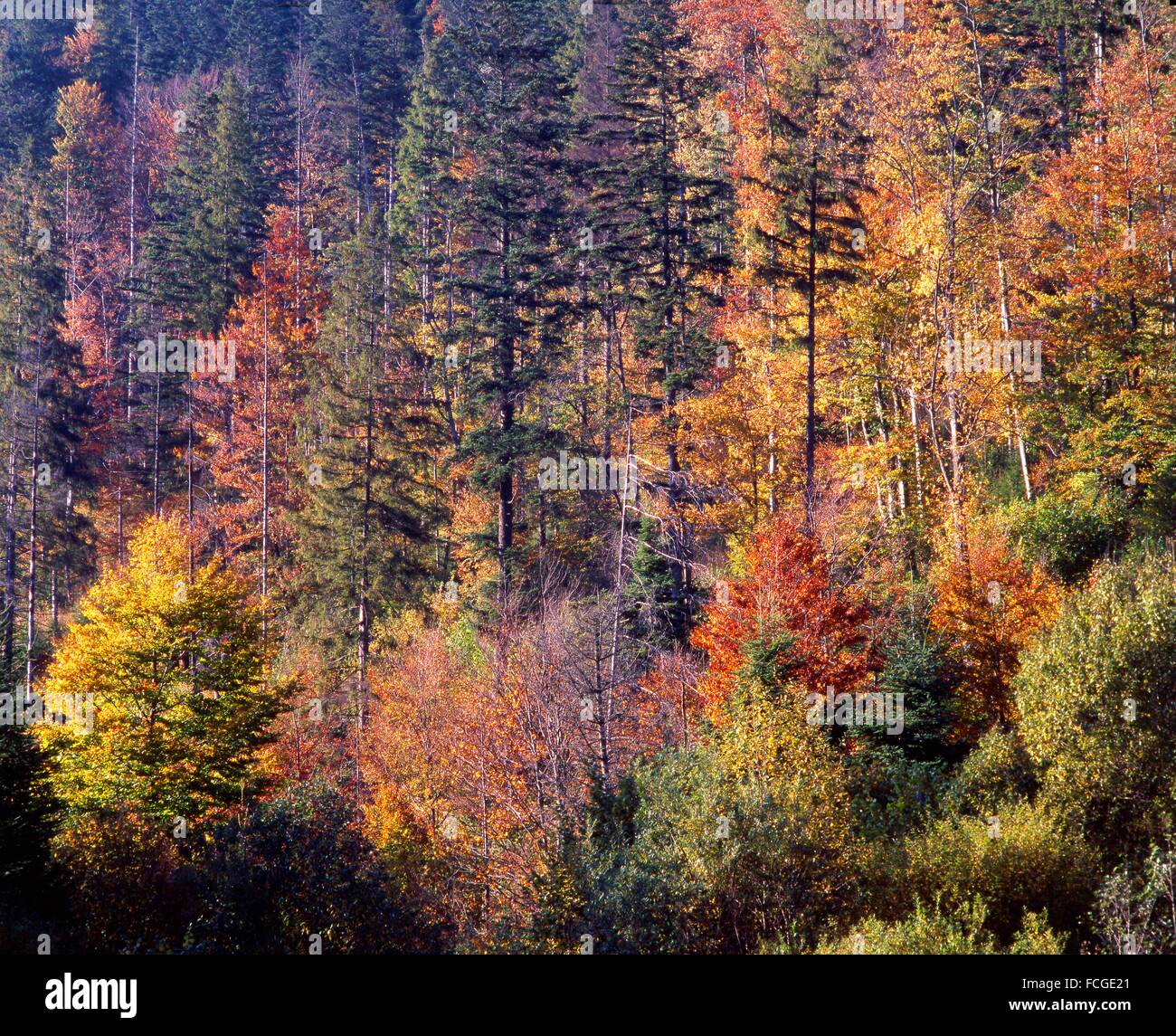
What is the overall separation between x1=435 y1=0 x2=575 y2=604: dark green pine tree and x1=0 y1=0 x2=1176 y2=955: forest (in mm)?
235

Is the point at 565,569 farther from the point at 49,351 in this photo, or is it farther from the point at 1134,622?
the point at 49,351

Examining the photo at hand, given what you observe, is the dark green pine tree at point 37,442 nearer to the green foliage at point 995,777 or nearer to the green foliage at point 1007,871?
the green foliage at point 995,777

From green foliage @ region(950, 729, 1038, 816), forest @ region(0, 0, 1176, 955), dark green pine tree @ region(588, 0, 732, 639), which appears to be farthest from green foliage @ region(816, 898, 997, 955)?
dark green pine tree @ region(588, 0, 732, 639)

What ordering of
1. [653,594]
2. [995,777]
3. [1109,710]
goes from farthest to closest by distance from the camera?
[653,594] → [995,777] → [1109,710]

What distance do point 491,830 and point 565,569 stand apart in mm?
13492

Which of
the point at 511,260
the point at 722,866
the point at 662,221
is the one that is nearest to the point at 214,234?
the point at 511,260

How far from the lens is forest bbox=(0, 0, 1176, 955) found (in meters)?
18.9

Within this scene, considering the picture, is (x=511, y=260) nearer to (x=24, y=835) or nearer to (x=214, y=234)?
(x=214, y=234)

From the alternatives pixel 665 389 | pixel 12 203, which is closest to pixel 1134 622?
pixel 665 389

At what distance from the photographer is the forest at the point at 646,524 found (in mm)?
18859

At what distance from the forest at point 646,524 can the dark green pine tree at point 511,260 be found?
0.24 m

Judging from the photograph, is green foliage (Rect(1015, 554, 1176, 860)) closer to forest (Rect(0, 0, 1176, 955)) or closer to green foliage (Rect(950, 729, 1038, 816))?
forest (Rect(0, 0, 1176, 955))

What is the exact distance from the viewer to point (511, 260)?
37969 millimetres

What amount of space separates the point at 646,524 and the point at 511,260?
533 inches
